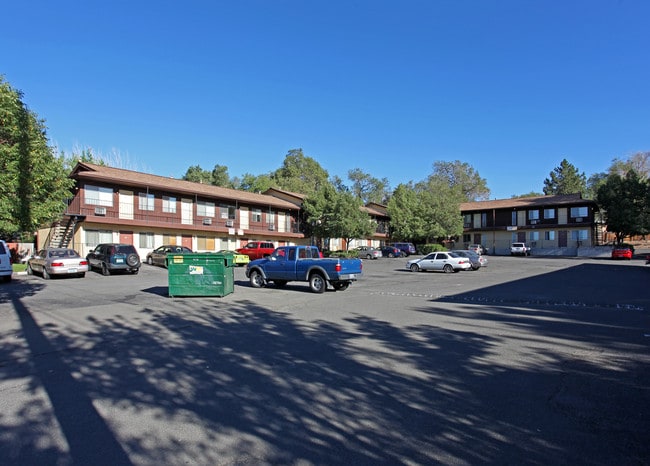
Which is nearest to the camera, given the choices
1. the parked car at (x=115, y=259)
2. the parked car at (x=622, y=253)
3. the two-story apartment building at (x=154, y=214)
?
the parked car at (x=115, y=259)

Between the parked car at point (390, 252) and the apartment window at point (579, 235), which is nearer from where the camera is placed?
the parked car at point (390, 252)

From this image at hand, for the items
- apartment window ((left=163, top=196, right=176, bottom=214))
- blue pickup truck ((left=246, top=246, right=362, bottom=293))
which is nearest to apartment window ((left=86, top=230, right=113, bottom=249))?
apartment window ((left=163, top=196, right=176, bottom=214))

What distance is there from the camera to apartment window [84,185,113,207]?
100ft

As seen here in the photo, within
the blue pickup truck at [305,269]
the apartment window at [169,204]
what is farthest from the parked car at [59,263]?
the apartment window at [169,204]

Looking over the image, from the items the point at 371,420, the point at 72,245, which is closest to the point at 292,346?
the point at 371,420

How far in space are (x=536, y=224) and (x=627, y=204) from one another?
13217mm

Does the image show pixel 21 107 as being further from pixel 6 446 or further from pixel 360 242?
pixel 360 242

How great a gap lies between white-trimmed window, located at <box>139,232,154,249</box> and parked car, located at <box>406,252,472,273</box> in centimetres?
2138

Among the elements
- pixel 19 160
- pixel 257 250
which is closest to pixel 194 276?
pixel 19 160

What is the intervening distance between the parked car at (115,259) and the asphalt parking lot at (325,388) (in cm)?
1305

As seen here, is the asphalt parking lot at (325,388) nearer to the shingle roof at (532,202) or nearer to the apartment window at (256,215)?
the apartment window at (256,215)

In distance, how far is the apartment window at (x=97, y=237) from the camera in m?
30.7

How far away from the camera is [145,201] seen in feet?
112

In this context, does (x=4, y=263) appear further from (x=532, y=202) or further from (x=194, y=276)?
(x=532, y=202)
